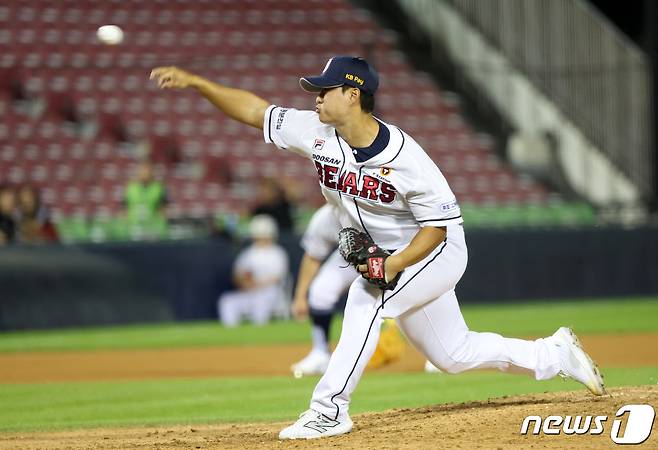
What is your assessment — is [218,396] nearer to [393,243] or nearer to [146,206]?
[393,243]

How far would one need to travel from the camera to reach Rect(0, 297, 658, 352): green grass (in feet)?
46.2

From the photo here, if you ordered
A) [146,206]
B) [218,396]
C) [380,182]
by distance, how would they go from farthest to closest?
[146,206]
[218,396]
[380,182]

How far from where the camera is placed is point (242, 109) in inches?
262

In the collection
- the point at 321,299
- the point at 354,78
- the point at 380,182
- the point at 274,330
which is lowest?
the point at 274,330

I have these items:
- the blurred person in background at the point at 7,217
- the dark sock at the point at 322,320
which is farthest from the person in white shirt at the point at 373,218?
the blurred person in background at the point at 7,217

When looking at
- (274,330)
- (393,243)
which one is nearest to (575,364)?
(393,243)

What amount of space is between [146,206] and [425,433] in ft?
34.5

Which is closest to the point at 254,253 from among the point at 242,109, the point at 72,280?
the point at 72,280

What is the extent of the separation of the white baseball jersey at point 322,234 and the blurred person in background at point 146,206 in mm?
6144

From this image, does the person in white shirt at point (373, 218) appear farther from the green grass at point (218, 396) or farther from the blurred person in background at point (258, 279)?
the blurred person in background at point (258, 279)

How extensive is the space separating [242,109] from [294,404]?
258 centimetres

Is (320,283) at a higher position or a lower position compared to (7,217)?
lower

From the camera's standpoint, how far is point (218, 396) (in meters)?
9.24

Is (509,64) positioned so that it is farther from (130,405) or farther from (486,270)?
(130,405)
